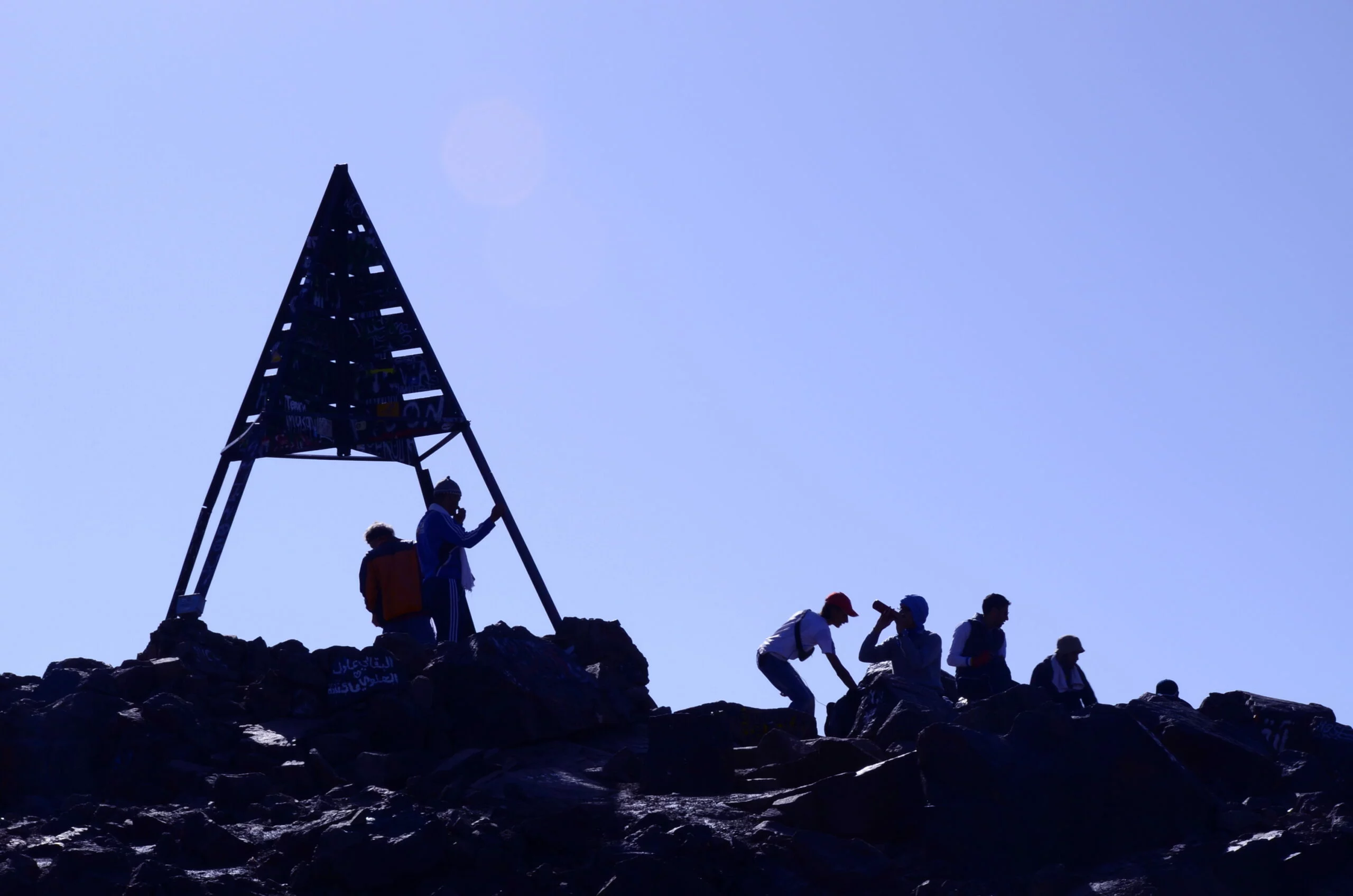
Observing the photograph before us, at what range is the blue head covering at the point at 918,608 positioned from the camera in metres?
15.2

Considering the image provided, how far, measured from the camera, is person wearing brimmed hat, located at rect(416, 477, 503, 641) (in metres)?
14.9

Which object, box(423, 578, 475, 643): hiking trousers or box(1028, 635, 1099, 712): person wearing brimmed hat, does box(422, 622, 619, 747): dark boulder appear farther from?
box(1028, 635, 1099, 712): person wearing brimmed hat

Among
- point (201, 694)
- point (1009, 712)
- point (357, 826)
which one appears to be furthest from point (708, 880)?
point (201, 694)

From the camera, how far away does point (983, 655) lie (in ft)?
48.9

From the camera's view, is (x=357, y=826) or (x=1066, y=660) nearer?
(x=357, y=826)

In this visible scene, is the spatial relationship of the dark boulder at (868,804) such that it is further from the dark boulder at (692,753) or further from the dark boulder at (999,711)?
the dark boulder at (999,711)

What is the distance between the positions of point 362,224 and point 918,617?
7.56 metres

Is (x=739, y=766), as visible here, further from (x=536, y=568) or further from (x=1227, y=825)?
(x=536, y=568)

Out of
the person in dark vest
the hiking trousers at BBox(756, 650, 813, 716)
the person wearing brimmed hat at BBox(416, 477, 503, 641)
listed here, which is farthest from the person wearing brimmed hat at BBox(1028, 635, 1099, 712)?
the person wearing brimmed hat at BBox(416, 477, 503, 641)

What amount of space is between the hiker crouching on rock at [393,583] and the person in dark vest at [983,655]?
15.8 feet

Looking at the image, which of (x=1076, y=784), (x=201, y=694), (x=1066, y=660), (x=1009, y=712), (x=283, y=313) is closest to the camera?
(x=1076, y=784)

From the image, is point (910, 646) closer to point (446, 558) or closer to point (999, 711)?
point (999, 711)

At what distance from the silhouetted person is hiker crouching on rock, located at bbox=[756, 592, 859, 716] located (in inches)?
28.2

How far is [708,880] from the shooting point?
33.1ft
